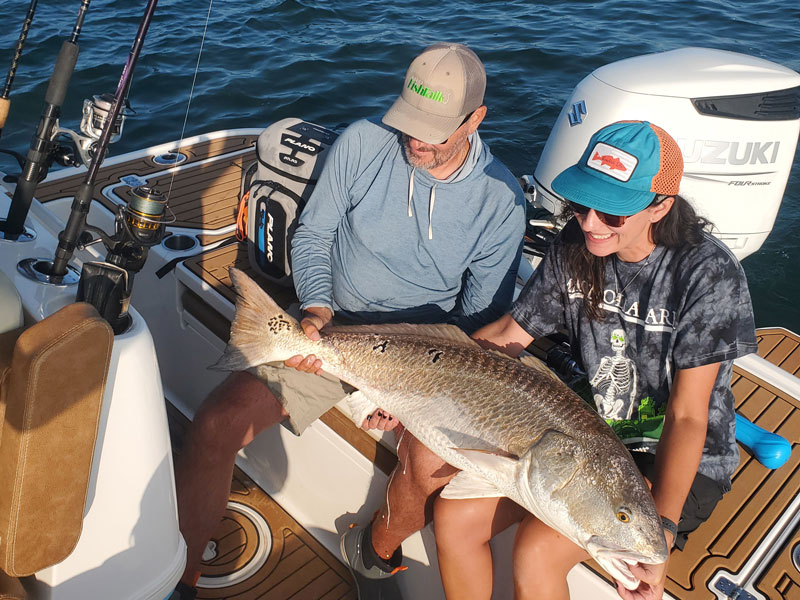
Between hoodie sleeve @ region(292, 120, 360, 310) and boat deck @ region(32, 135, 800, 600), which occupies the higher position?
hoodie sleeve @ region(292, 120, 360, 310)

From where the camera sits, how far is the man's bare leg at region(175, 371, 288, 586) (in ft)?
8.67

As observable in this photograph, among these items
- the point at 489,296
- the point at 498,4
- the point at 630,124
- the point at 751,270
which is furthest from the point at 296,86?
the point at 630,124

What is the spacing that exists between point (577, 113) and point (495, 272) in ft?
5.24

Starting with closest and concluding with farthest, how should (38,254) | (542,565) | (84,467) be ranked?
1. (84,467)
2. (542,565)
3. (38,254)

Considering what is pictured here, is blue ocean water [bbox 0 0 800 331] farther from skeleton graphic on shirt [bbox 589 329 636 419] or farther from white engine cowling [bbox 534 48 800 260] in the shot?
skeleton graphic on shirt [bbox 589 329 636 419]

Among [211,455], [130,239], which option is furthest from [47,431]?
[211,455]

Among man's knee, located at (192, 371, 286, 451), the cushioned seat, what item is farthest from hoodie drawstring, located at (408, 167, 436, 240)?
the cushioned seat

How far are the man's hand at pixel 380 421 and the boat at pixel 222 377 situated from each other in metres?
0.09

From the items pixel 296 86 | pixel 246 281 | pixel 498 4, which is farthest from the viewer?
pixel 498 4

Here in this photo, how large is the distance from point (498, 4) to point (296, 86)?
4434 millimetres

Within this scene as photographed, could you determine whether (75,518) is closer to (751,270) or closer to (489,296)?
(489,296)

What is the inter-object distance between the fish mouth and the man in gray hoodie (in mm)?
697

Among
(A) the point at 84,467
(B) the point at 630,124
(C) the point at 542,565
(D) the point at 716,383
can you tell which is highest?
(B) the point at 630,124

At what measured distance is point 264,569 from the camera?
3096mm
